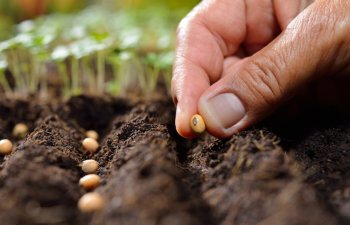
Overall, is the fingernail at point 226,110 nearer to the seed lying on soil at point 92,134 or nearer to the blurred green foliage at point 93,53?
the seed lying on soil at point 92,134

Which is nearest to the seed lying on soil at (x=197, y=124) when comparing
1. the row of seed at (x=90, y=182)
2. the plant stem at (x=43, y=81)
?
the row of seed at (x=90, y=182)

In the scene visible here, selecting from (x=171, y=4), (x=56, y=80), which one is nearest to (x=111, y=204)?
(x=56, y=80)

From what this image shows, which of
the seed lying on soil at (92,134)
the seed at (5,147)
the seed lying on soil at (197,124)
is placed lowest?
the seed lying on soil at (197,124)

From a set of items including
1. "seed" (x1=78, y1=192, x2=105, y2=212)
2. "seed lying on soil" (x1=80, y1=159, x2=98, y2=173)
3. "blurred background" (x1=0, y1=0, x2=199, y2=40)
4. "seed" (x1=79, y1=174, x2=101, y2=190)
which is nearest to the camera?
"seed" (x1=78, y1=192, x2=105, y2=212)

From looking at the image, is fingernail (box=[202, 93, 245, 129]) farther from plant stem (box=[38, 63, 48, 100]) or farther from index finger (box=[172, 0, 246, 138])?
plant stem (box=[38, 63, 48, 100])

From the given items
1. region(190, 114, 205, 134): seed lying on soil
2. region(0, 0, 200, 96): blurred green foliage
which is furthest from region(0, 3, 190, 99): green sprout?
region(190, 114, 205, 134): seed lying on soil

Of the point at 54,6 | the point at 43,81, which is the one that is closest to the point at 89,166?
the point at 43,81

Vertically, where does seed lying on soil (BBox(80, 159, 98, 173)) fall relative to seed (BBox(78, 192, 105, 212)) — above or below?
above
